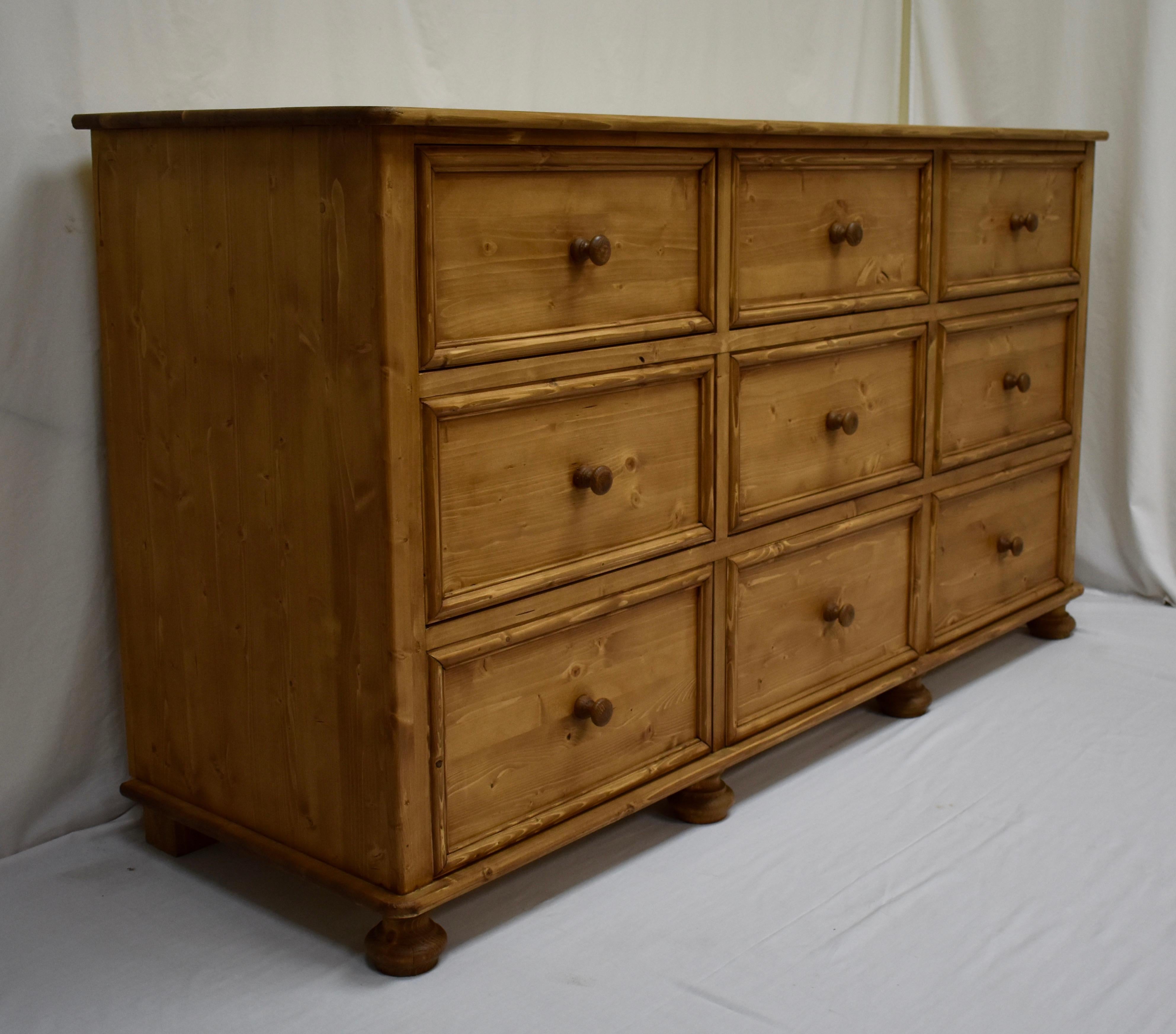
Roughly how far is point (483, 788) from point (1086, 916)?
79 cm

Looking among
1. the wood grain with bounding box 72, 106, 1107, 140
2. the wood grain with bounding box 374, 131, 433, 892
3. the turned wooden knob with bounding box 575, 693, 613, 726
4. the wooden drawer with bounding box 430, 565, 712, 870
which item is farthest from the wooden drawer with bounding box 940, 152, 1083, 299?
the wood grain with bounding box 374, 131, 433, 892

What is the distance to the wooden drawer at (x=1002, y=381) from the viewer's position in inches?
97.3

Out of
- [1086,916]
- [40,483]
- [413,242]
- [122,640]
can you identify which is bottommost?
[1086,916]

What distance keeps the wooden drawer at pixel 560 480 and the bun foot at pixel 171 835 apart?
619 mm

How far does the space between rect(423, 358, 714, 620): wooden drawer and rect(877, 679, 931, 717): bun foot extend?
2.29 ft

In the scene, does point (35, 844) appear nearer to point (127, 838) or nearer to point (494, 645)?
point (127, 838)

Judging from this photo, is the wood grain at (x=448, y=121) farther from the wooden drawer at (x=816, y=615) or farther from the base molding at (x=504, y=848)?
the base molding at (x=504, y=848)

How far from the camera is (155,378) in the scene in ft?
6.02

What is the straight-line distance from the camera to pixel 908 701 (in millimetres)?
2506

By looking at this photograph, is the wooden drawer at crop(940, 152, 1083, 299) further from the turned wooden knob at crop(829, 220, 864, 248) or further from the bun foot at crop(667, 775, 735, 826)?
the bun foot at crop(667, 775, 735, 826)

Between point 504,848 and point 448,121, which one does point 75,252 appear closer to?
point 448,121

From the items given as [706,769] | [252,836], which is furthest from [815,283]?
[252,836]

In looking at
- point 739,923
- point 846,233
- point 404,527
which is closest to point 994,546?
point 846,233

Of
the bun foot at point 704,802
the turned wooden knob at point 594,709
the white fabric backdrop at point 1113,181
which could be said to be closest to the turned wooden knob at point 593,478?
the turned wooden knob at point 594,709
